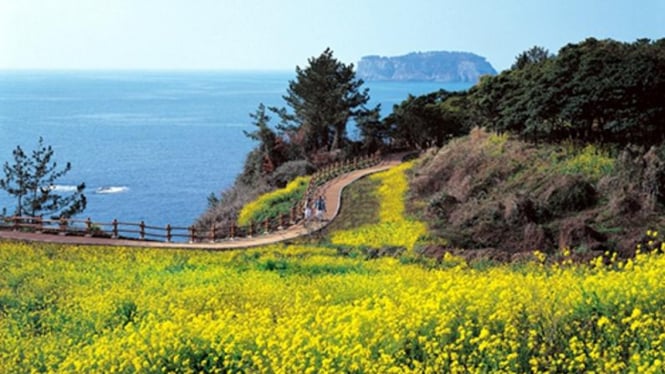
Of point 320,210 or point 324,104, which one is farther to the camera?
point 324,104

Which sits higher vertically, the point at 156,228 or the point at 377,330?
the point at 377,330

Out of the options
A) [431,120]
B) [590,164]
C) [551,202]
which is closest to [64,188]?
[431,120]

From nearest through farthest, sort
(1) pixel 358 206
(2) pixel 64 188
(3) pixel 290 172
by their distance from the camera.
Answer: (1) pixel 358 206 → (3) pixel 290 172 → (2) pixel 64 188

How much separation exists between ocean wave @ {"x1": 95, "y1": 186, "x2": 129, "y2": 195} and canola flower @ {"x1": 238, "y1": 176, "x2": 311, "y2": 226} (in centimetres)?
4816

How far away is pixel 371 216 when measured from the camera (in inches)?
1516

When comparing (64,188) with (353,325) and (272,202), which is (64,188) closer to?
(272,202)

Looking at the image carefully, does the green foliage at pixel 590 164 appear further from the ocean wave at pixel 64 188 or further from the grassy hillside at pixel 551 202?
the ocean wave at pixel 64 188

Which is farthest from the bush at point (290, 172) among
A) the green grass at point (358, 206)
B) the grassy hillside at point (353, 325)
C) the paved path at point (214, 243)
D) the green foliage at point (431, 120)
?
the grassy hillside at point (353, 325)

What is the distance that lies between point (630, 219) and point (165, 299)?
59.2 feet

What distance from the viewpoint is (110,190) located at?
96062 mm

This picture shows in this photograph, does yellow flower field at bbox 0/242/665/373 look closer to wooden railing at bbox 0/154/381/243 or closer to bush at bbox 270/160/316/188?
wooden railing at bbox 0/154/381/243

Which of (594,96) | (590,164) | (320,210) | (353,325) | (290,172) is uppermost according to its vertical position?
(594,96)

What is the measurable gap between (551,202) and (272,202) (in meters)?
20.7

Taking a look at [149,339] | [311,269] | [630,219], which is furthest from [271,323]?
[630,219]
